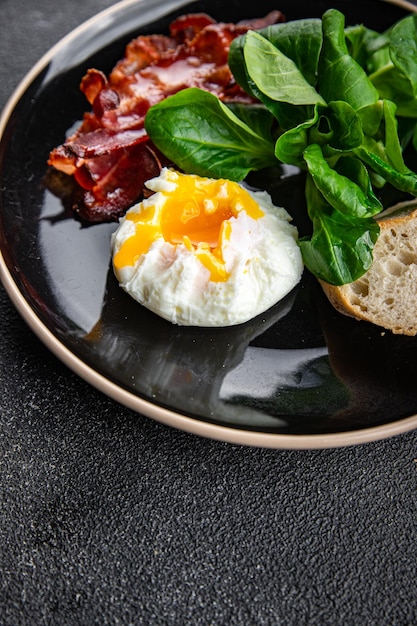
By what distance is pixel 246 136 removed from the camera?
9.47 ft

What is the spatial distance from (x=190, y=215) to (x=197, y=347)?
1.53 feet

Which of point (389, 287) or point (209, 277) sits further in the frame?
point (389, 287)

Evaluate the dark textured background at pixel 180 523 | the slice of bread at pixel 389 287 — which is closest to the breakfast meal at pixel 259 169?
the slice of bread at pixel 389 287

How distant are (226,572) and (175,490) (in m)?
0.31

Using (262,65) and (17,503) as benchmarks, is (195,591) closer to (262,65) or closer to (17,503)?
(17,503)

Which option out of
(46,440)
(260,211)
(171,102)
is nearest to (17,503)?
(46,440)

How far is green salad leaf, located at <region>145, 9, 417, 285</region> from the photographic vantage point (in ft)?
8.57

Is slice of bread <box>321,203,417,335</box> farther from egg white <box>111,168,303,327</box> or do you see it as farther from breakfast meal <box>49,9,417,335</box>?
egg white <box>111,168,303,327</box>

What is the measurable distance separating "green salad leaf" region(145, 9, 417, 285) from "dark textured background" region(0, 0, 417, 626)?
2.33ft

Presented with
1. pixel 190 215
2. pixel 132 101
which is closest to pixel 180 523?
pixel 190 215

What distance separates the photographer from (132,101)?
3049 mm

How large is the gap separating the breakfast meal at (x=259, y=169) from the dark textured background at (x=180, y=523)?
0.47 metres

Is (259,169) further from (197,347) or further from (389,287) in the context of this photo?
(197,347)

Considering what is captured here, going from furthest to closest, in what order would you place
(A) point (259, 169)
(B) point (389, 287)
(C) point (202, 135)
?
(A) point (259, 169), (C) point (202, 135), (B) point (389, 287)
